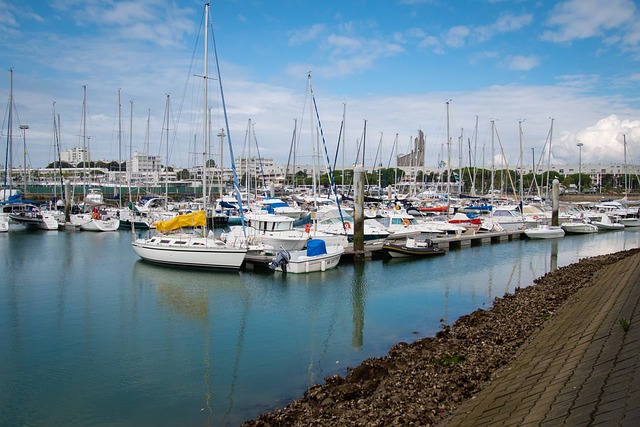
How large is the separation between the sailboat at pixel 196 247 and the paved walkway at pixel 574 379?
A: 1980 cm

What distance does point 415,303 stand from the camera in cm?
2428

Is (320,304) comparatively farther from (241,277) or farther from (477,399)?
(477,399)

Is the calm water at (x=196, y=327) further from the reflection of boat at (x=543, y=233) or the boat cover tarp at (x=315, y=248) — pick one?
the reflection of boat at (x=543, y=233)

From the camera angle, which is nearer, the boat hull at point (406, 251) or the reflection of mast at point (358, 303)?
the reflection of mast at point (358, 303)

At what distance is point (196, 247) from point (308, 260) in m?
6.94

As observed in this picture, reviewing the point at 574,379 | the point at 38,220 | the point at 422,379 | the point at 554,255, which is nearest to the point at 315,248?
the point at 422,379

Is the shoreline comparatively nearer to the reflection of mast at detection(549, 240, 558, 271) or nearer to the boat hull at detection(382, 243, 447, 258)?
the reflection of mast at detection(549, 240, 558, 271)

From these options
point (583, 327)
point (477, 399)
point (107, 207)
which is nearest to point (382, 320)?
point (583, 327)

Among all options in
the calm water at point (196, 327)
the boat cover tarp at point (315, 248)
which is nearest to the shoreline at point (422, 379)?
the calm water at point (196, 327)

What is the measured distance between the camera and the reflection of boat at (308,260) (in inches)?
1198

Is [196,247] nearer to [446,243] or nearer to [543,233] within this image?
[446,243]

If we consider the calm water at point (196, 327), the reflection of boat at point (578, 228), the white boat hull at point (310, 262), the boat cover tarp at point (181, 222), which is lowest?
the calm water at point (196, 327)

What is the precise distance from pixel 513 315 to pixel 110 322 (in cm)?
1592

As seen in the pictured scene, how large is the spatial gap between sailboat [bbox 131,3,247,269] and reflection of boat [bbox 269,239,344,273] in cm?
227
